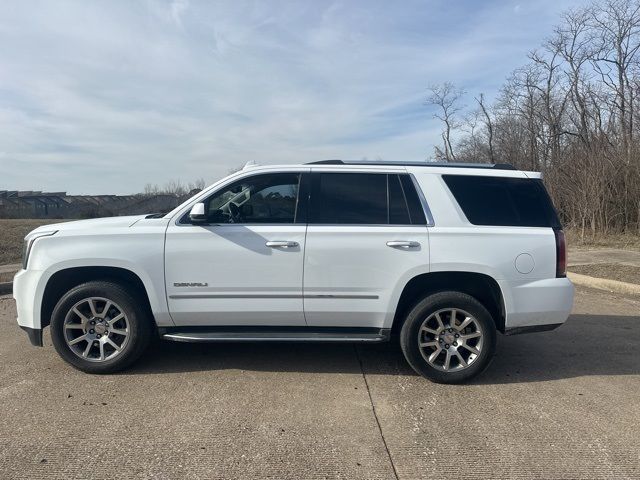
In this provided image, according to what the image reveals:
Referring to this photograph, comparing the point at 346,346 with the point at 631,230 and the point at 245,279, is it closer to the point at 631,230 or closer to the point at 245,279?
the point at 245,279

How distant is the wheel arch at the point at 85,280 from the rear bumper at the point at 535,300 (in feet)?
10.7

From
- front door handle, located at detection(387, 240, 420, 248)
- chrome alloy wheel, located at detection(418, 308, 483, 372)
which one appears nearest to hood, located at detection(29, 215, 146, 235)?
front door handle, located at detection(387, 240, 420, 248)

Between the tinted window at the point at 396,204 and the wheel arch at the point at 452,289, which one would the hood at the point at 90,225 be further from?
the wheel arch at the point at 452,289

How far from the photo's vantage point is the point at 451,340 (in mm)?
4332

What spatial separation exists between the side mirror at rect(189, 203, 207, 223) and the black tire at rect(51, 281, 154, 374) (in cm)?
92

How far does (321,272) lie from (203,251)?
107 centimetres

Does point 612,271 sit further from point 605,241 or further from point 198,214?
point 198,214

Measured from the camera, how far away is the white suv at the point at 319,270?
4.27 meters

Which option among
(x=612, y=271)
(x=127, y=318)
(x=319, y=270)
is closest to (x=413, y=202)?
(x=319, y=270)

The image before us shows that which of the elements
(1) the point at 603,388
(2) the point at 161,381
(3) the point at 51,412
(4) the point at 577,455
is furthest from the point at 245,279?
(1) the point at 603,388

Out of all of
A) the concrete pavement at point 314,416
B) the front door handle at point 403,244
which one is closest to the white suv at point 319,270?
the front door handle at point 403,244

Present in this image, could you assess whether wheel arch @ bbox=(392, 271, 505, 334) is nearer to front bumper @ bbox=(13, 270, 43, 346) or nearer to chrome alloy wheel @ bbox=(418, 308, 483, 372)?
chrome alloy wheel @ bbox=(418, 308, 483, 372)

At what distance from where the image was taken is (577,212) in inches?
714

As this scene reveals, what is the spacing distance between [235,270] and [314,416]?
56.2 inches
